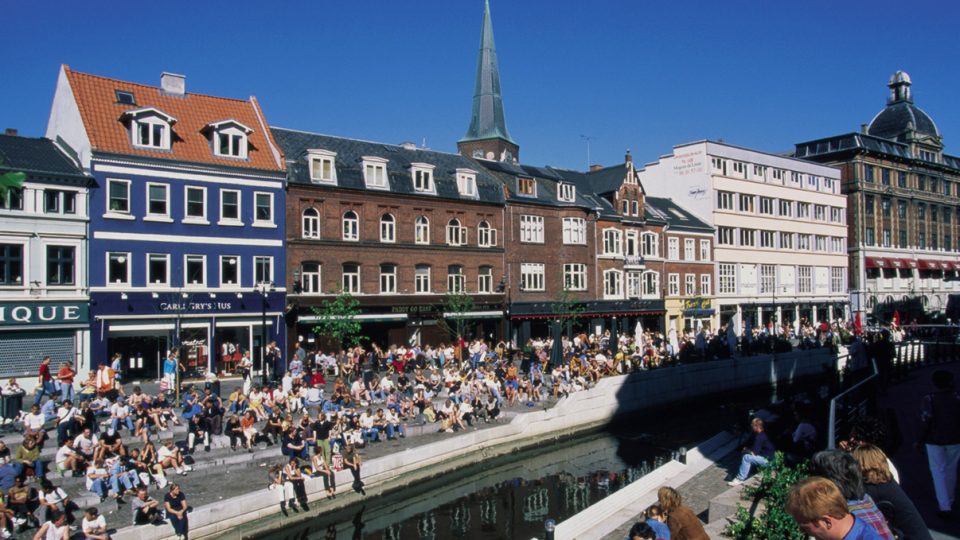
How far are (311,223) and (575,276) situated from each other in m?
19.6

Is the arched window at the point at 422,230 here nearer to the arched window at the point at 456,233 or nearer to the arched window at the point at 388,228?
the arched window at the point at 388,228

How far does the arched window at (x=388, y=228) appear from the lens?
1635 inches

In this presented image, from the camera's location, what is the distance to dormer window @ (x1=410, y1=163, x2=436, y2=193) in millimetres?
43281

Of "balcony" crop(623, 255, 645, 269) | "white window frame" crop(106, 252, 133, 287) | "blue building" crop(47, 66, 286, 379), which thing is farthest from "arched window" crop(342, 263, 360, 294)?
"balcony" crop(623, 255, 645, 269)

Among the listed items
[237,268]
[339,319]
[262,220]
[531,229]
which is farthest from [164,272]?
[531,229]

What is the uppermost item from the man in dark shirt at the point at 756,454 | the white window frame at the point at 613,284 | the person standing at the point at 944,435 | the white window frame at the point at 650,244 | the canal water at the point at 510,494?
the white window frame at the point at 650,244

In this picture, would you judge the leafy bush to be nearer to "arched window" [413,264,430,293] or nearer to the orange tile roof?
the orange tile roof

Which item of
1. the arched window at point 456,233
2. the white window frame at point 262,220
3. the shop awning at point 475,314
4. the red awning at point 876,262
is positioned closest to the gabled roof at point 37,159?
the white window frame at point 262,220

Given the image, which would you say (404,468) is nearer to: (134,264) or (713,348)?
(134,264)

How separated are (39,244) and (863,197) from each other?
7019cm

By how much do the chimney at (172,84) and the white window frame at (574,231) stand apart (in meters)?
25.0

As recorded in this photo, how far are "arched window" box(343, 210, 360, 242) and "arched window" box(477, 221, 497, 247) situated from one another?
8.42m

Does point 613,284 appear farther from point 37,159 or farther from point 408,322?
point 37,159

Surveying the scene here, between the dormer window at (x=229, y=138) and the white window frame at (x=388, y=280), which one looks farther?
the white window frame at (x=388, y=280)
